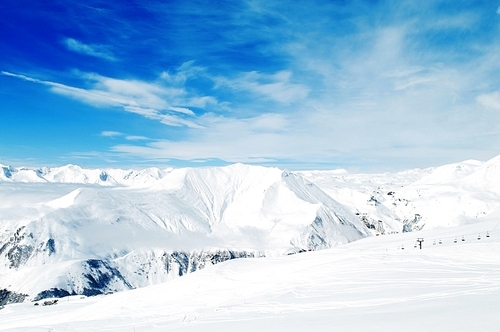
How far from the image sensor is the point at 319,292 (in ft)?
84.3

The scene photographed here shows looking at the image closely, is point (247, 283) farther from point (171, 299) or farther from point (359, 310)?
point (359, 310)

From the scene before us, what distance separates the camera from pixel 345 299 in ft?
72.9

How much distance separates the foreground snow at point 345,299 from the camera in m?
15.3

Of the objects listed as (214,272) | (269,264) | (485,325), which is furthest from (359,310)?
(269,264)

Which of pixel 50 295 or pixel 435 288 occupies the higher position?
pixel 435 288

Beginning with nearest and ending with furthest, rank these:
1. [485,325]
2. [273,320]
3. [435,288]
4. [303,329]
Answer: [485,325] < [303,329] < [273,320] < [435,288]

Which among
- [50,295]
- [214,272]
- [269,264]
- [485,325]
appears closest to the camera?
[485,325]

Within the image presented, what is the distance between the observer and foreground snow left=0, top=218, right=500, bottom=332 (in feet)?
50.1

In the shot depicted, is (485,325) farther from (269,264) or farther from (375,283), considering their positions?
(269,264)

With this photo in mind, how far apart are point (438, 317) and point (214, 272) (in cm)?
3499

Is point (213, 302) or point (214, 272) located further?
point (214, 272)

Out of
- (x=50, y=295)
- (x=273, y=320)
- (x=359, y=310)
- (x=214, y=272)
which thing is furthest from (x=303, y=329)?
(x=50, y=295)

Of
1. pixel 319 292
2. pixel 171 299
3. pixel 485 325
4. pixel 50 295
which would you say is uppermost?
pixel 485 325

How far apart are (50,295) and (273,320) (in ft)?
671
